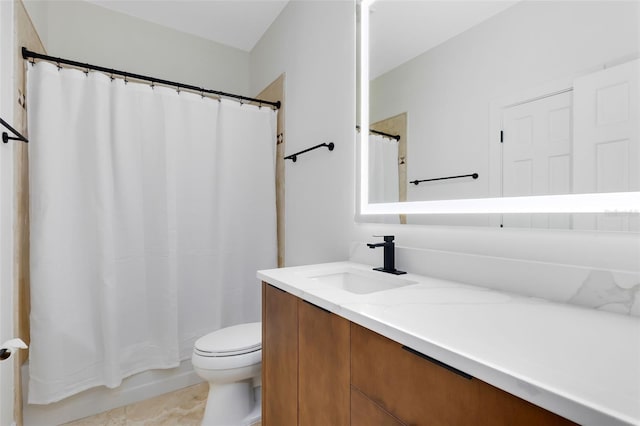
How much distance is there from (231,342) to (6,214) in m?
1.11

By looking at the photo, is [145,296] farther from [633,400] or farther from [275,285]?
[633,400]

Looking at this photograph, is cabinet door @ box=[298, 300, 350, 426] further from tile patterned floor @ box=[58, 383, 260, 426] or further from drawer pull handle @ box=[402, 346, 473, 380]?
tile patterned floor @ box=[58, 383, 260, 426]

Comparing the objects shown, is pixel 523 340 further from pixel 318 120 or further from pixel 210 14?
pixel 210 14

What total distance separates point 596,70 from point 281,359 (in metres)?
1.23

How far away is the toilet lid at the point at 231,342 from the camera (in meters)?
1.46

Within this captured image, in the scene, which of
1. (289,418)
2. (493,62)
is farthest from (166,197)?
(493,62)

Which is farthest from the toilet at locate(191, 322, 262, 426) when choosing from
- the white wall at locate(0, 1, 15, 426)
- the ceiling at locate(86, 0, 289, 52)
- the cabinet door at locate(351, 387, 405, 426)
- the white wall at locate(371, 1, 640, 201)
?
the ceiling at locate(86, 0, 289, 52)

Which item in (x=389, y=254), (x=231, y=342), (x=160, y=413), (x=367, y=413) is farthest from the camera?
(x=160, y=413)

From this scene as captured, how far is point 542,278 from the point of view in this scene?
812 millimetres

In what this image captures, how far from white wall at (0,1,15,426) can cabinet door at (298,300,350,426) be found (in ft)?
4.06

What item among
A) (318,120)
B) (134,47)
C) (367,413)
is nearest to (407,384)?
(367,413)

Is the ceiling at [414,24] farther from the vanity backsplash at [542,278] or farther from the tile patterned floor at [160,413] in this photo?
the tile patterned floor at [160,413]

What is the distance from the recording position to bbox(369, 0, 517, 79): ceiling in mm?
1064

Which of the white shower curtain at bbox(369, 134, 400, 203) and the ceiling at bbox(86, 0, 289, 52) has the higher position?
the ceiling at bbox(86, 0, 289, 52)
